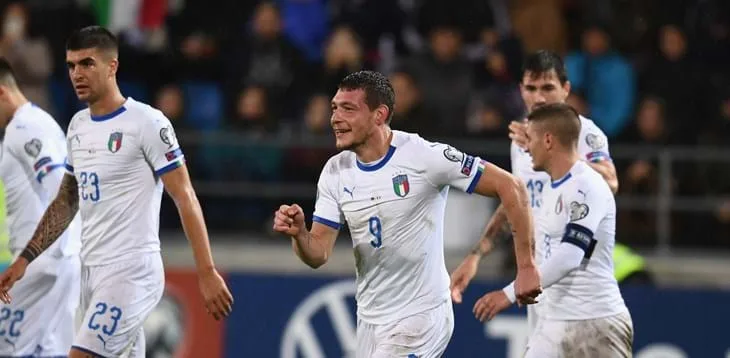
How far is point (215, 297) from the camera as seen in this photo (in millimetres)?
8328

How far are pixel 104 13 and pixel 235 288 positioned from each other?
15.2 feet

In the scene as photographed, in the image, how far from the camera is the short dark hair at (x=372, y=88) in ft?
27.3

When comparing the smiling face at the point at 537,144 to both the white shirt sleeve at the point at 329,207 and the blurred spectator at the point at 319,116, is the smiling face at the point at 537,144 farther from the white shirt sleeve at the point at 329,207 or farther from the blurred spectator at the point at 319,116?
the blurred spectator at the point at 319,116

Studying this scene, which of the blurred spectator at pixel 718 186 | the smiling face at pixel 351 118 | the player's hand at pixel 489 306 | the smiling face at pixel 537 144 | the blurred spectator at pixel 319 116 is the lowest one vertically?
the blurred spectator at pixel 718 186

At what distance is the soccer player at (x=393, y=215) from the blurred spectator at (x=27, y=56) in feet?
25.9

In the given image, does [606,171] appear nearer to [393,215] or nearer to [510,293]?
[510,293]

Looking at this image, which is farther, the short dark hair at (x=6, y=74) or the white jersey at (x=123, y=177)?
the short dark hair at (x=6, y=74)

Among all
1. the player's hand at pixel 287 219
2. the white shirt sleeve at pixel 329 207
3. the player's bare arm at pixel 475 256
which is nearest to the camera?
the player's hand at pixel 287 219

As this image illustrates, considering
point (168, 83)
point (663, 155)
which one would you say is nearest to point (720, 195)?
point (663, 155)

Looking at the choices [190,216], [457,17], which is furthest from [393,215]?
[457,17]

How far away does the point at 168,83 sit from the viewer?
52.0 ft

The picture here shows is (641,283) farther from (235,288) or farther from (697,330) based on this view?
(235,288)

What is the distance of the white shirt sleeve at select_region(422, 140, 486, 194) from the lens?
8289 millimetres

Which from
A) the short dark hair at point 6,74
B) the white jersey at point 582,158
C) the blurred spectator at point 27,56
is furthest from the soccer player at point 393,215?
the blurred spectator at point 27,56
